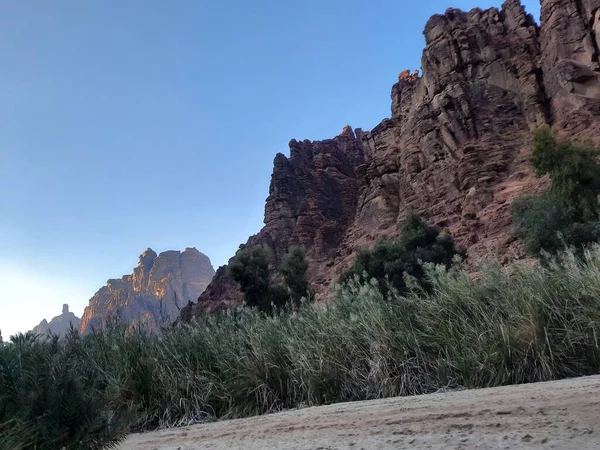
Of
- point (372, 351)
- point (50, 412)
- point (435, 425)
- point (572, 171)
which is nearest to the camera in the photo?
point (50, 412)

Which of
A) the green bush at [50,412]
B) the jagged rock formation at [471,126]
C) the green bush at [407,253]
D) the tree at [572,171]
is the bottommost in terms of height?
the green bush at [50,412]

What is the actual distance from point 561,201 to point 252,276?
28.2m

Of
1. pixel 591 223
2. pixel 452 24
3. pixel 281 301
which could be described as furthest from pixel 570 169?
pixel 452 24

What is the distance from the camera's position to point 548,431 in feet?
11.9

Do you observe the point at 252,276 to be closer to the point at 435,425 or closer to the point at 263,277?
the point at 263,277

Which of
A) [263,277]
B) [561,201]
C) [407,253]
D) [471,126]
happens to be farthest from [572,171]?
[263,277]

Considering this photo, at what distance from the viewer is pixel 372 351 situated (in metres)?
7.46

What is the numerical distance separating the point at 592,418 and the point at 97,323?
394 inches

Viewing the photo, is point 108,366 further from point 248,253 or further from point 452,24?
point 452,24

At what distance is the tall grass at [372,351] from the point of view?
673 cm

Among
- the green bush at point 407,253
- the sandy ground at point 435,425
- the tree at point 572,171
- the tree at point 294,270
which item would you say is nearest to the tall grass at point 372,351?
the sandy ground at point 435,425

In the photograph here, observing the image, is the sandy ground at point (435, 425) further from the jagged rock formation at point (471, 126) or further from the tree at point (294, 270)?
the tree at point (294, 270)

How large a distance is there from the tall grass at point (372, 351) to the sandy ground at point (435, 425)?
0.96 m

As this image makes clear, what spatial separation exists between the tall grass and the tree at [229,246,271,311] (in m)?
37.2
